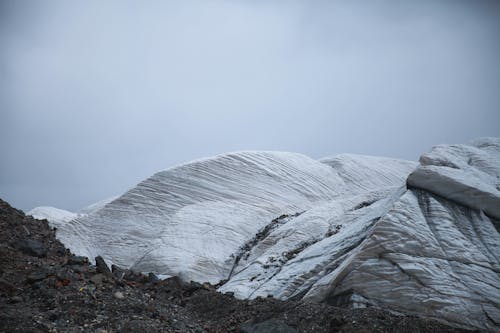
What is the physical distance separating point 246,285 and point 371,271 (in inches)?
95.8

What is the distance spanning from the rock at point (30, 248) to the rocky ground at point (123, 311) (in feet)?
0.58

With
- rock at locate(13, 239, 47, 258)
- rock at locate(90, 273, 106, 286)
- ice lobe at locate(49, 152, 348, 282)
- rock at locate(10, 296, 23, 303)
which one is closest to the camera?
rock at locate(10, 296, 23, 303)

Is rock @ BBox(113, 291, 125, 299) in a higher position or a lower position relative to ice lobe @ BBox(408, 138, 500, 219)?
lower

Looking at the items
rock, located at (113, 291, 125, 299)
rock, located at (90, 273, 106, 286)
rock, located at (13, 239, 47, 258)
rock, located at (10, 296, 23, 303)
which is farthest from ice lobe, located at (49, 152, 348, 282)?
rock, located at (10, 296, 23, 303)

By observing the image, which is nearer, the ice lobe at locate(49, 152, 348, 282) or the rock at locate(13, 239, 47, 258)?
the rock at locate(13, 239, 47, 258)

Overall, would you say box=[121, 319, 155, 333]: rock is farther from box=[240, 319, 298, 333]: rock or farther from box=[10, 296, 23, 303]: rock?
box=[10, 296, 23, 303]: rock

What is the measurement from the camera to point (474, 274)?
5.65 m

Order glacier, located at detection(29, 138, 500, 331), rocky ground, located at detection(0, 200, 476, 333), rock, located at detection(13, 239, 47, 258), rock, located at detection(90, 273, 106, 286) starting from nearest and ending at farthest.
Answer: rocky ground, located at detection(0, 200, 476, 333)
glacier, located at detection(29, 138, 500, 331)
rock, located at detection(90, 273, 106, 286)
rock, located at detection(13, 239, 47, 258)

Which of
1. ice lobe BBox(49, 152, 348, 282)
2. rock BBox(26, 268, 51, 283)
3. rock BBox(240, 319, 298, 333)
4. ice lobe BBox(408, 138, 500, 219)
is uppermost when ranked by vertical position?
ice lobe BBox(408, 138, 500, 219)

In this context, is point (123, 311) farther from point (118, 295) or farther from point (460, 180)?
point (460, 180)

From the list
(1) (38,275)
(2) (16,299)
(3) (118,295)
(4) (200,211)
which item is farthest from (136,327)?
(4) (200,211)

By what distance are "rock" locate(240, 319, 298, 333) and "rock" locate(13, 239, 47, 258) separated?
3.76 m

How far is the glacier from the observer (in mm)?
5594

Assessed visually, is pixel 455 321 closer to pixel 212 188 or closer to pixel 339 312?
pixel 339 312
